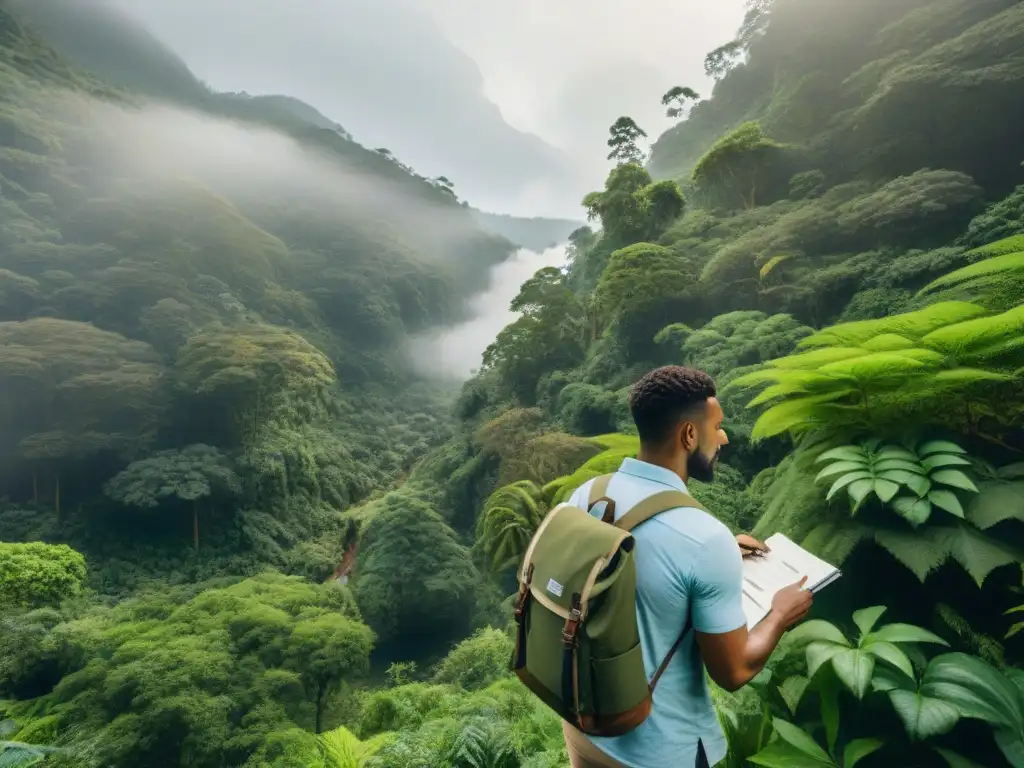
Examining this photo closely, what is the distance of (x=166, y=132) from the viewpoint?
168ft

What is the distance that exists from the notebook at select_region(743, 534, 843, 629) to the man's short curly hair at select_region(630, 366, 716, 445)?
486 millimetres

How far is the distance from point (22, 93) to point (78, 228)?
43.4 ft

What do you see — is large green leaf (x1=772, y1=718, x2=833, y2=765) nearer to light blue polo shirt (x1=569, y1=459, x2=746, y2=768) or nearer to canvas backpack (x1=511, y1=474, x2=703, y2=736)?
light blue polo shirt (x1=569, y1=459, x2=746, y2=768)

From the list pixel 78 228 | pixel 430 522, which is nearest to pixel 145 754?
pixel 430 522

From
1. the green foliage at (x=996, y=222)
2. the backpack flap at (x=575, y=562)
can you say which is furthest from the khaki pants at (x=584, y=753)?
the green foliage at (x=996, y=222)

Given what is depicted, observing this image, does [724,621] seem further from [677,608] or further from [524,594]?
[524,594]

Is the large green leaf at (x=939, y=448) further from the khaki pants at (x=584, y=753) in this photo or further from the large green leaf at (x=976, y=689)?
the khaki pants at (x=584, y=753)

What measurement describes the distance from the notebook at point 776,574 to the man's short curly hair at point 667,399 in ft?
1.60

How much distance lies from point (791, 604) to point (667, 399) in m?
0.54

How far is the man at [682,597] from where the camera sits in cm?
104

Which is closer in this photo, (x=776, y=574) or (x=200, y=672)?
(x=776, y=574)

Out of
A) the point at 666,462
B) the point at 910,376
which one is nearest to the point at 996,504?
the point at 910,376

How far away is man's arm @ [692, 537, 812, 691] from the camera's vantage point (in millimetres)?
1024

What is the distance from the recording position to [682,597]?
3.45ft
